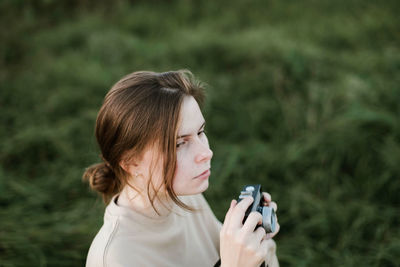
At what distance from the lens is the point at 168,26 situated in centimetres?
580

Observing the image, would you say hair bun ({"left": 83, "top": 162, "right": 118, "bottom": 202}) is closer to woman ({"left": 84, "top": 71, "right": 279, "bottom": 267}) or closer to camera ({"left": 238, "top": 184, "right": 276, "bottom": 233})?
woman ({"left": 84, "top": 71, "right": 279, "bottom": 267})

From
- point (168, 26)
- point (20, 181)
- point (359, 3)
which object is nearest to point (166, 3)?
point (168, 26)

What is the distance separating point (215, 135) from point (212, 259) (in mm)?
2159

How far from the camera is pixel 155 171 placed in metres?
1.25

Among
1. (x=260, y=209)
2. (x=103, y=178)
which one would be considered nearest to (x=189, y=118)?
(x=260, y=209)

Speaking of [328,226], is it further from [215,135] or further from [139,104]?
[139,104]

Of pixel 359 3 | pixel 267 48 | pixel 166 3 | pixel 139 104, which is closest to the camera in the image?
pixel 139 104

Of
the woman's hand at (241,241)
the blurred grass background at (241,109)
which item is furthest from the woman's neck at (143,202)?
the blurred grass background at (241,109)

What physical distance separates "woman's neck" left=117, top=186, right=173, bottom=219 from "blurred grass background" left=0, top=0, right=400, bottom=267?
44.3 inches

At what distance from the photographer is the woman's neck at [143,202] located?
1340 mm

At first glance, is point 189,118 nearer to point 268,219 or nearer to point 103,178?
point 268,219

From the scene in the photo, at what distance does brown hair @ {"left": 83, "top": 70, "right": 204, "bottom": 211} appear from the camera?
3.92 feet

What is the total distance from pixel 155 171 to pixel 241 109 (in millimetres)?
2685

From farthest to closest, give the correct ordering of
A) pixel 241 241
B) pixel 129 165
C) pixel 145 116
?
1. pixel 129 165
2. pixel 145 116
3. pixel 241 241
